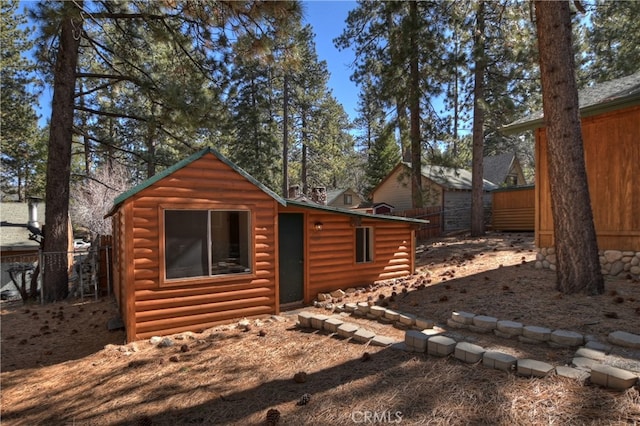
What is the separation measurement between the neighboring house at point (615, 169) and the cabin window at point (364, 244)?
11.8 ft

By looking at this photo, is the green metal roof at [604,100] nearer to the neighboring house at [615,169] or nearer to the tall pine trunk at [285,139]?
the neighboring house at [615,169]

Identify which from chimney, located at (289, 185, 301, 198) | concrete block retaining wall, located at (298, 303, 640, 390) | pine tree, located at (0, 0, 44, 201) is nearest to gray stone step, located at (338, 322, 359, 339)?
concrete block retaining wall, located at (298, 303, 640, 390)

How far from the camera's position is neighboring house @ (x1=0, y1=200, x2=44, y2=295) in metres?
12.2

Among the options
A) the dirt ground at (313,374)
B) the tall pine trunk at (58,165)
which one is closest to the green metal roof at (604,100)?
the dirt ground at (313,374)

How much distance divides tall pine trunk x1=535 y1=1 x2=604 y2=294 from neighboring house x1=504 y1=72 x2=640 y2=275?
0.71m

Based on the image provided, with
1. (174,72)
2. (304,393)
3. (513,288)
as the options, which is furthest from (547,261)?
(174,72)

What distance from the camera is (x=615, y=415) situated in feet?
7.36

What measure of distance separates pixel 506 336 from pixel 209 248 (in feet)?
14.3

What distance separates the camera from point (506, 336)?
4.05m

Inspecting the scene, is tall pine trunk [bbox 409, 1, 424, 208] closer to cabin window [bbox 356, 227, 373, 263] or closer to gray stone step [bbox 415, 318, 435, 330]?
cabin window [bbox 356, 227, 373, 263]

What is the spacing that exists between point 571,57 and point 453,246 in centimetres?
749

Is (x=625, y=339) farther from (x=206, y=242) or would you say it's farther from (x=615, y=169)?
(x=206, y=242)

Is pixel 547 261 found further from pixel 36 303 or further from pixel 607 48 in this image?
pixel 607 48

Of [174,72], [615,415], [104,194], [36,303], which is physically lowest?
[36,303]
